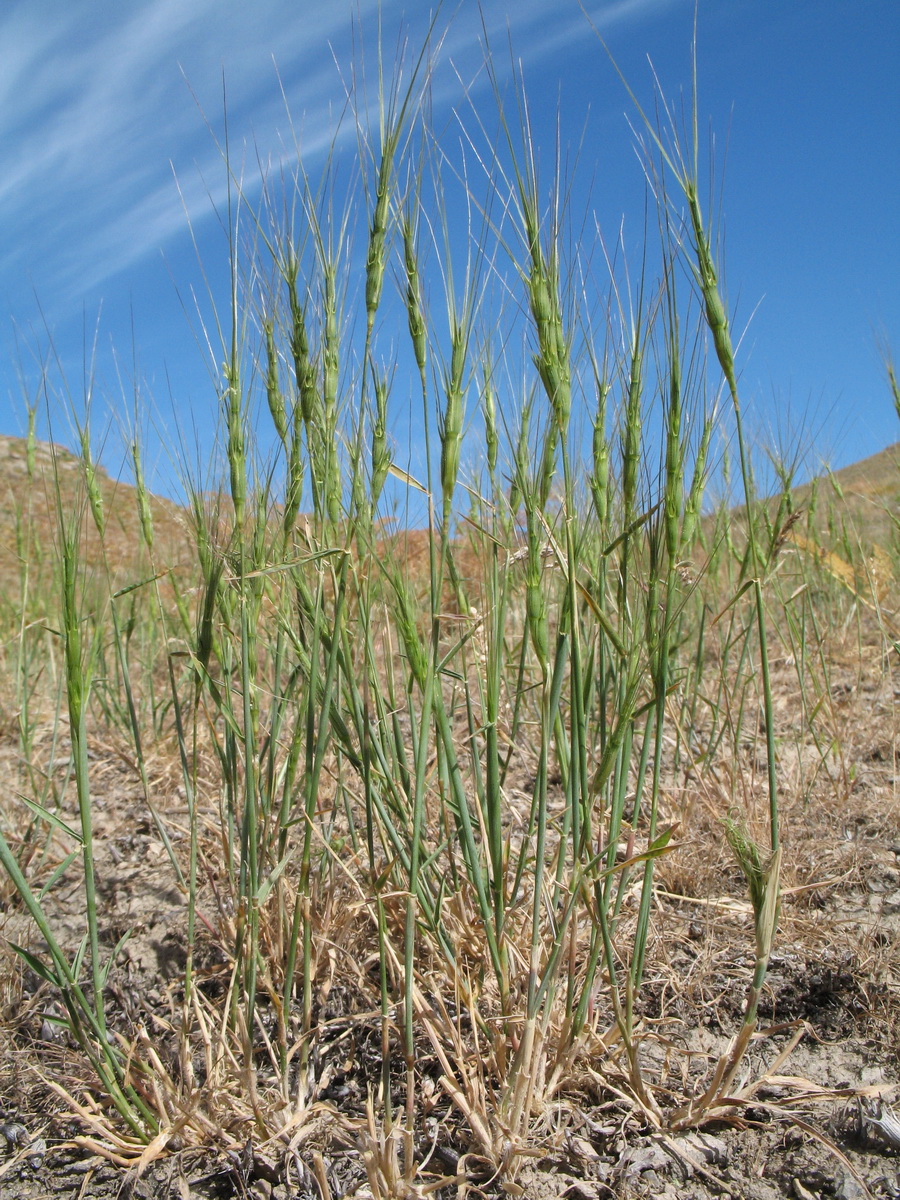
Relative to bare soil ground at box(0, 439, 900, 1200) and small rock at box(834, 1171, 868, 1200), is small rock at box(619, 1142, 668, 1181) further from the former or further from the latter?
small rock at box(834, 1171, 868, 1200)

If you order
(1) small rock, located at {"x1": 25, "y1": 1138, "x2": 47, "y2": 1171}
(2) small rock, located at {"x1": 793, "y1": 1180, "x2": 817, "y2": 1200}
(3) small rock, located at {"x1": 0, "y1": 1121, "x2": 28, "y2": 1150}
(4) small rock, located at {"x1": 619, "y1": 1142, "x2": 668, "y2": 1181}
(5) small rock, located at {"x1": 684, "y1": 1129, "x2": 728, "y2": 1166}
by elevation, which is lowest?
(2) small rock, located at {"x1": 793, "y1": 1180, "x2": 817, "y2": 1200}

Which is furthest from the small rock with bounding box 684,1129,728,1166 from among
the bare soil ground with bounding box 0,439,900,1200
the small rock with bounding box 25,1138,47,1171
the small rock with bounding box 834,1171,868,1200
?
the small rock with bounding box 25,1138,47,1171

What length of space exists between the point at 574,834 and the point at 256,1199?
635 mm

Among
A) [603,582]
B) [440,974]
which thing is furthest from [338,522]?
[440,974]

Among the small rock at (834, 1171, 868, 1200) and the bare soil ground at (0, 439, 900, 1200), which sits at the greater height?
the bare soil ground at (0, 439, 900, 1200)

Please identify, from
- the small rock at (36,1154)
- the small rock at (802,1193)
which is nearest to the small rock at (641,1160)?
the small rock at (802,1193)

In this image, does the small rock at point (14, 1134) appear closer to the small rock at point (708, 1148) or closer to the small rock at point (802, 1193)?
the small rock at point (708, 1148)

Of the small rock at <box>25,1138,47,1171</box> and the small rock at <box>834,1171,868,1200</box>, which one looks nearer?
the small rock at <box>834,1171,868,1200</box>

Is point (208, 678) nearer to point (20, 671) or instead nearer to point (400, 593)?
point (400, 593)

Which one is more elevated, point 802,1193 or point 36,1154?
point 36,1154

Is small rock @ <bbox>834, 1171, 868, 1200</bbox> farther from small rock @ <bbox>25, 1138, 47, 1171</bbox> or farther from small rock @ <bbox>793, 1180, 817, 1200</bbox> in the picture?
small rock @ <bbox>25, 1138, 47, 1171</bbox>

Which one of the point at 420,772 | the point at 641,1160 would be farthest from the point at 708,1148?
the point at 420,772

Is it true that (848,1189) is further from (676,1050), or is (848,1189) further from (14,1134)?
(14,1134)

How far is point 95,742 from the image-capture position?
2.52 metres
